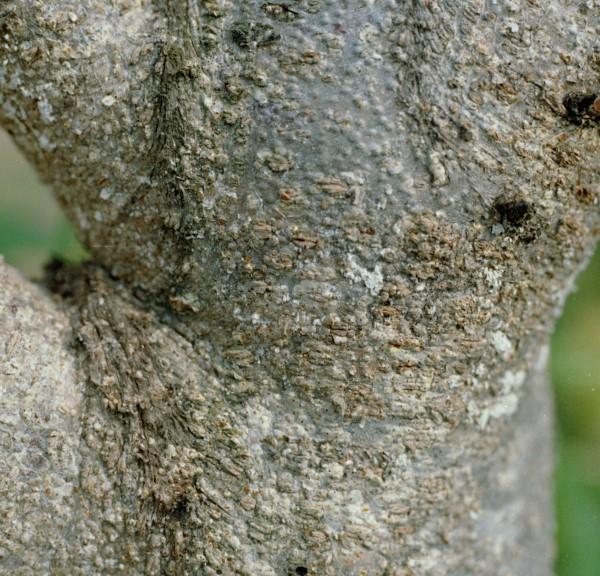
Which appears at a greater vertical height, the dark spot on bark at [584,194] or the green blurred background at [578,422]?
the dark spot on bark at [584,194]

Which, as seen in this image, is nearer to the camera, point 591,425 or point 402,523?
point 402,523

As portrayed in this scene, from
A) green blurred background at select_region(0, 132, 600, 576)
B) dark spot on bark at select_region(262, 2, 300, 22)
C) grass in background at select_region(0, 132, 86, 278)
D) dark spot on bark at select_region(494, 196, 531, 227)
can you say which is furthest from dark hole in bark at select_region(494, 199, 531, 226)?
grass in background at select_region(0, 132, 86, 278)

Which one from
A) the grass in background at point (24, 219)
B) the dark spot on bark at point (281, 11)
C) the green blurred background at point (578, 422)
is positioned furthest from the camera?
the grass in background at point (24, 219)

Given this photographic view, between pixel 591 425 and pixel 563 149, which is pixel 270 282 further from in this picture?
pixel 591 425

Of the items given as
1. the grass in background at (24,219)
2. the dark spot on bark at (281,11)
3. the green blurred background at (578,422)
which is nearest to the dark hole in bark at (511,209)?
the dark spot on bark at (281,11)

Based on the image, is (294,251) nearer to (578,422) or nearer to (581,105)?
(581,105)

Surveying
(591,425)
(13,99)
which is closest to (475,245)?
(13,99)

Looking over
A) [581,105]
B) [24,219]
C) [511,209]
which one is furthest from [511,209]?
[24,219]

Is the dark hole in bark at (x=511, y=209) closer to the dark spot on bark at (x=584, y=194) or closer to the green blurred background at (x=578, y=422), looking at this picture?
the dark spot on bark at (x=584, y=194)
